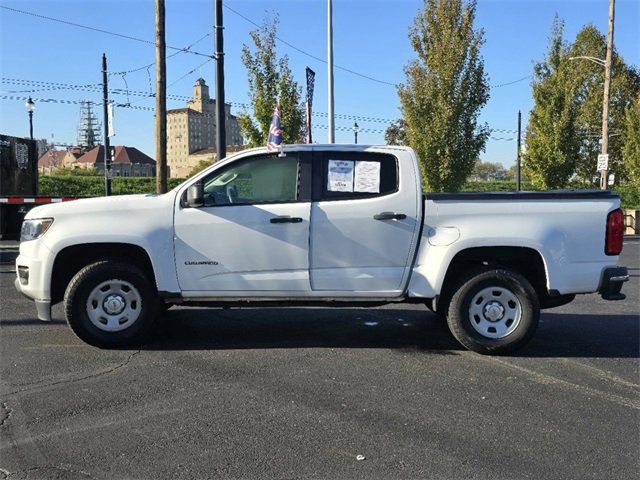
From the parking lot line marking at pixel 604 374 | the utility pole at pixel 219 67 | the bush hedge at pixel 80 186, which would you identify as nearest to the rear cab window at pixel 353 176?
the parking lot line marking at pixel 604 374

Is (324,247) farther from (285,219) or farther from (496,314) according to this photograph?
(496,314)

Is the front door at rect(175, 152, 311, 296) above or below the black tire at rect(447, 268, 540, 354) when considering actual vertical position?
above

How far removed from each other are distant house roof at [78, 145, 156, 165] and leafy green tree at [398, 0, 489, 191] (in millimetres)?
150627

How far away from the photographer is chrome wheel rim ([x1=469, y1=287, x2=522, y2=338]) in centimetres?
541

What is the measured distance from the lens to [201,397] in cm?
427

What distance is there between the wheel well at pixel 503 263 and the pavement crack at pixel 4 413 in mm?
3661

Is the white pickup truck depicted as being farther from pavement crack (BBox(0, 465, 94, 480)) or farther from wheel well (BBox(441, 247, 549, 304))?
pavement crack (BBox(0, 465, 94, 480))

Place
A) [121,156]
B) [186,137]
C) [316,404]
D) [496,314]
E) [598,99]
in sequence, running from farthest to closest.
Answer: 1. [121,156]
2. [186,137]
3. [598,99]
4. [496,314]
5. [316,404]

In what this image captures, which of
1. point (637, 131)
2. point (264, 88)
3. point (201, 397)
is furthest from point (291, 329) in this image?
point (637, 131)

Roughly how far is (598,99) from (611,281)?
32.0m

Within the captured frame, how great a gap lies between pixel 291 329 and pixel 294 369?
143cm

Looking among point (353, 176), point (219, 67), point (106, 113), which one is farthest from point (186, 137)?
point (353, 176)

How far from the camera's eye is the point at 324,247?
17.6 ft

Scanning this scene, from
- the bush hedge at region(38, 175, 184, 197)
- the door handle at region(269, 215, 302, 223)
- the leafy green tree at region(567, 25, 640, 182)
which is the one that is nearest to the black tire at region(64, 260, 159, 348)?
the door handle at region(269, 215, 302, 223)
